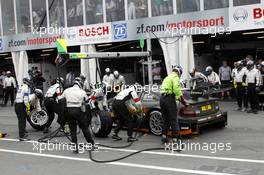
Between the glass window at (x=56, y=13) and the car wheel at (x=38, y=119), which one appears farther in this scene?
A: the glass window at (x=56, y=13)

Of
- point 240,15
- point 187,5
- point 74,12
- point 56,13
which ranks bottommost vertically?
point 240,15

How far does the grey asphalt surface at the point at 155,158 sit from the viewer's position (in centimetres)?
792

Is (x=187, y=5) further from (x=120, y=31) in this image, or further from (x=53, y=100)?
(x=53, y=100)

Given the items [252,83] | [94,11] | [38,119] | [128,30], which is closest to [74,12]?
[94,11]

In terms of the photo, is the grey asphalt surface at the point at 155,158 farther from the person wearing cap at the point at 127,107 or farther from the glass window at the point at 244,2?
the glass window at the point at 244,2

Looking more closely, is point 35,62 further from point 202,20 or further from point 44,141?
point 44,141

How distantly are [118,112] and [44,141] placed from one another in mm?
2220

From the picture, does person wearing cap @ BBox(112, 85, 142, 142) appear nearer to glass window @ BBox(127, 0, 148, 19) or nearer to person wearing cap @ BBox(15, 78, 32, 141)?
person wearing cap @ BBox(15, 78, 32, 141)

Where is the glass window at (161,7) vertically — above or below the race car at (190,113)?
above

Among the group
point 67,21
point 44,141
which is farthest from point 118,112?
point 67,21

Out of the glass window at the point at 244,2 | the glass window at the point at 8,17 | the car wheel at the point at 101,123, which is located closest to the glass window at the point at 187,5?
the glass window at the point at 244,2

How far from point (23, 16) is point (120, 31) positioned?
7.68 meters

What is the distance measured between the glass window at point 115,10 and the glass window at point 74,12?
5.95 ft

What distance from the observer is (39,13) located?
82.1 ft
